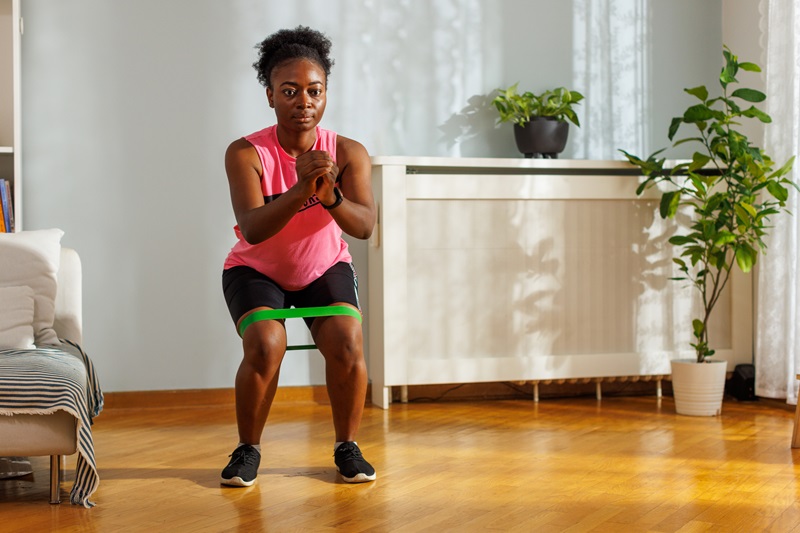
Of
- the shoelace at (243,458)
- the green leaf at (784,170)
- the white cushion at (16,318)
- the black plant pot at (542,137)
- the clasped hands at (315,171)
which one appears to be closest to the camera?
the clasped hands at (315,171)

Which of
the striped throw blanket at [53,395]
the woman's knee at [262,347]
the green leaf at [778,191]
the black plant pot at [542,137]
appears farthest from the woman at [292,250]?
the green leaf at [778,191]

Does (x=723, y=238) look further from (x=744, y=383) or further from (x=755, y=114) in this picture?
(x=744, y=383)

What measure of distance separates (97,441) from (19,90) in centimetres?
122

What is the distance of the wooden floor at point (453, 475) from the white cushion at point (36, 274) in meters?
0.37

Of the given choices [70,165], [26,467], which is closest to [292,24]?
[70,165]

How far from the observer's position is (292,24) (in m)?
3.71

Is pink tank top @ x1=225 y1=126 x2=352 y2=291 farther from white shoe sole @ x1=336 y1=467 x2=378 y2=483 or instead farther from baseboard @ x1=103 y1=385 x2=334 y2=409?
baseboard @ x1=103 y1=385 x2=334 y2=409

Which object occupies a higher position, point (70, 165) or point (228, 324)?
point (70, 165)

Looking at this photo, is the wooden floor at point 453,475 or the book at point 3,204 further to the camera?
the book at point 3,204

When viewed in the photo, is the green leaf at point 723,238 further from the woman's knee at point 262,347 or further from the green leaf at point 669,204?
the woman's knee at point 262,347

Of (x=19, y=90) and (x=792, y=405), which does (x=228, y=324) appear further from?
(x=792, y=405)

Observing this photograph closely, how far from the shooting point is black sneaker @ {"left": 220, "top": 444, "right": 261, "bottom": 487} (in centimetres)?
231

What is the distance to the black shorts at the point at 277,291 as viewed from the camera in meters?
2.37

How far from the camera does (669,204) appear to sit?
11.7 feet
